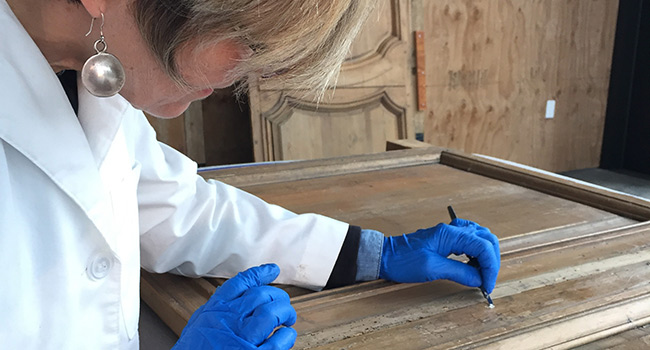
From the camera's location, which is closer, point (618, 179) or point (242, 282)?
point (242, 282)

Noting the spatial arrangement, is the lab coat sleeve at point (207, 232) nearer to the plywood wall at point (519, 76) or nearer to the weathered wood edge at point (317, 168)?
the weathered wood edge at point (317, 168)

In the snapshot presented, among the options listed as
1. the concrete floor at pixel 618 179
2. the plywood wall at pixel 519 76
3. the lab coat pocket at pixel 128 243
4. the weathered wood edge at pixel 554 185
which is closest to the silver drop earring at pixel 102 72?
the lab coat pocket at pixel 128 243

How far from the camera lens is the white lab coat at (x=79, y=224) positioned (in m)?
0.59

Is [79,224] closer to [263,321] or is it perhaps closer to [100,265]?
[100,265]

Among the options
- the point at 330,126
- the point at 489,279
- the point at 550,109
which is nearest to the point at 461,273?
the point at 489,279

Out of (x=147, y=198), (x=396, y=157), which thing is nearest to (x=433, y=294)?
(x=147, y=198)

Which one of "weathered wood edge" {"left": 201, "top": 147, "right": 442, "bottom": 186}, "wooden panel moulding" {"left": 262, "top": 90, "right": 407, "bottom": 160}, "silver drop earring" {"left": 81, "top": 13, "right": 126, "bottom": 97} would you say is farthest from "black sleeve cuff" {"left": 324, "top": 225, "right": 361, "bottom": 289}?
"wooden panel moulding" {"left": 262, "top": 90, "right": 407, "bottom": 160}

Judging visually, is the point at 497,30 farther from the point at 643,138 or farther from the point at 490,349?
the point at 490,349

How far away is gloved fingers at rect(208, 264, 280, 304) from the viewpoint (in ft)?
2.25

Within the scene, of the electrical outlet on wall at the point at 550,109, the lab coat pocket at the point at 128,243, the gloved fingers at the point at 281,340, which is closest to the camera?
the gloved fingers at the point at 281,340

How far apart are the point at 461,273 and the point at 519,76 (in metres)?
3.55

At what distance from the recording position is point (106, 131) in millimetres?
715

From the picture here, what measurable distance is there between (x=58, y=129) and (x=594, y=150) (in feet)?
15.2

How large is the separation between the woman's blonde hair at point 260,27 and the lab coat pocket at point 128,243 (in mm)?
234
